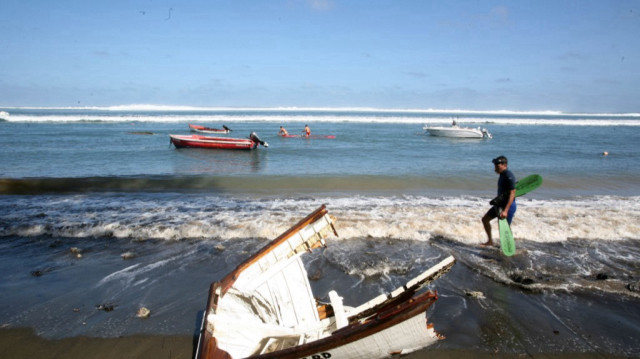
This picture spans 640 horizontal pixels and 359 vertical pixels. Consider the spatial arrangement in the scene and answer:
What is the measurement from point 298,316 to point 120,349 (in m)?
2.03

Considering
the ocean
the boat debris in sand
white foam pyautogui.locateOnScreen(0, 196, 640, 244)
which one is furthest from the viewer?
white foam pyautogui.locateOnScreen(0, 196, 640, 244)

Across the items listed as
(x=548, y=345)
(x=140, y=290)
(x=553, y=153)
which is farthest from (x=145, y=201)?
(x=553, y=153)

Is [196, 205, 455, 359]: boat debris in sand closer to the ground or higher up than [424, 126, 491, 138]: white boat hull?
closer to the ground

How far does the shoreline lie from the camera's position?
4.13 metres

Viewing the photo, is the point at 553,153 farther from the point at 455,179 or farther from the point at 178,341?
the point at 178,341

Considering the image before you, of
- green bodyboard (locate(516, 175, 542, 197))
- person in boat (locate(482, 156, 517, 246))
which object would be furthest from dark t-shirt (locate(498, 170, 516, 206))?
green bodyboard (locate(516, 175, 542, 197))

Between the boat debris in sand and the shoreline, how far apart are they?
83cm

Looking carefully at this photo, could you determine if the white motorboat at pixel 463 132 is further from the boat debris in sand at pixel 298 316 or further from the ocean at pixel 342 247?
the boat debris in sand at pixel 298 316

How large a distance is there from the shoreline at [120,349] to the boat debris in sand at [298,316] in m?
0.83

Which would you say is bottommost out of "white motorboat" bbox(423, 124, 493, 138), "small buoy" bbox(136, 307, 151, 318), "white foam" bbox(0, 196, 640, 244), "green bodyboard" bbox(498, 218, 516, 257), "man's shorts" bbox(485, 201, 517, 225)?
"small buoy" bbox(136, 307, 151, 318)

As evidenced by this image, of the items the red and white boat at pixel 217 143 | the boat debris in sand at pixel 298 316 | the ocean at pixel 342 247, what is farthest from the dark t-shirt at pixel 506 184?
the red and white boat at pixel 217 143

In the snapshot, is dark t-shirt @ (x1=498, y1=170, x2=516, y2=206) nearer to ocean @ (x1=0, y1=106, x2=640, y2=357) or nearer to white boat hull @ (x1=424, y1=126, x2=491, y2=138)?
ocean @ (x1=0, y1=106, x2=640, y2=357)

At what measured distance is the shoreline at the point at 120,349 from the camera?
4129mm

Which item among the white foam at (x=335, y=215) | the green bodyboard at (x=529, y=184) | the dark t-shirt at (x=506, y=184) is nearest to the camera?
the dark t-shirt at (x=506, y=184)
